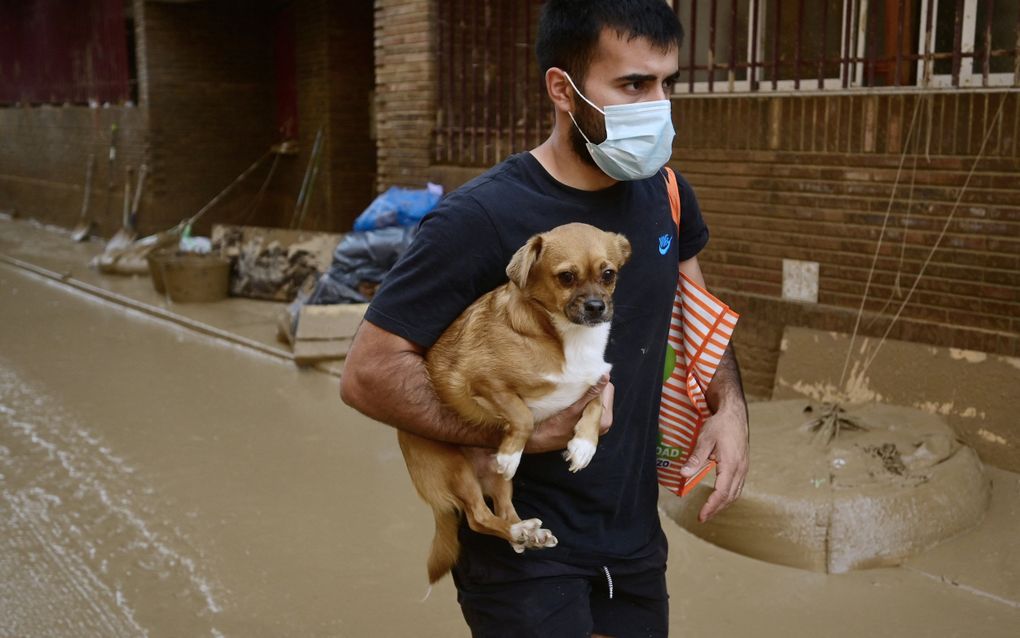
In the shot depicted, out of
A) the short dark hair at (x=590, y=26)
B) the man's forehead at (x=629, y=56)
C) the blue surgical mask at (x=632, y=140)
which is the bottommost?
the blue surgical mask at (x=632, y=140)

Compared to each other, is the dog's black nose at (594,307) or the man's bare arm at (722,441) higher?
the dog's black nose at (594,307)

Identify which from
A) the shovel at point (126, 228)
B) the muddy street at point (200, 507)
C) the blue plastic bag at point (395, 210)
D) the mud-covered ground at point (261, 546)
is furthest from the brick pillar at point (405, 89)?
the shovel at point (126, 228)

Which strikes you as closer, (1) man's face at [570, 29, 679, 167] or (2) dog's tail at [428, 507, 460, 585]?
(1) man's face at [570, 29, 679, 167]

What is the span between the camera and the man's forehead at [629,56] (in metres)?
2.23

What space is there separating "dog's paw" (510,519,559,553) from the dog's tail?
0.72 feet

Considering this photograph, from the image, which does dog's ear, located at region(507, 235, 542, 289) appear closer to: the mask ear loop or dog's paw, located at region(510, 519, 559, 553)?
the mask ear loop

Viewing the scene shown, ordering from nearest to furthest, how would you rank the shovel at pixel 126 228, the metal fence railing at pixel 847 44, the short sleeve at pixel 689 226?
1. the short sleeve at pixel 689 226
2. the metal fence railing at pixel 847 44
3. the shovel at pixel 126 228

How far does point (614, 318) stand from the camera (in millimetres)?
2330

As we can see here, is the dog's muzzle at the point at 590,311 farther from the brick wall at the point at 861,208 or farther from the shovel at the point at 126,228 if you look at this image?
the shovel at the point at 126,228

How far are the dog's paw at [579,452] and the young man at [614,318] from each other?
50mm

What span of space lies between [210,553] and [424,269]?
331 centimetres

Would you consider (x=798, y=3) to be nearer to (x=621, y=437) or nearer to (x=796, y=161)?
(x=796, y=161)

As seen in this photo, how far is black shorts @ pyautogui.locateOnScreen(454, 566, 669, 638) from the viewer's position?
7.38 ft

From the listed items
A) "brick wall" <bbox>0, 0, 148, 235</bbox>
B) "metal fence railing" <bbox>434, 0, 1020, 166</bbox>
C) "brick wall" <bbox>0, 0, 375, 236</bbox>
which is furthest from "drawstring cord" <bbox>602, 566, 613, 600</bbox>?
"brick wall" <bbox>0, 0, 148, 235</bbox>
